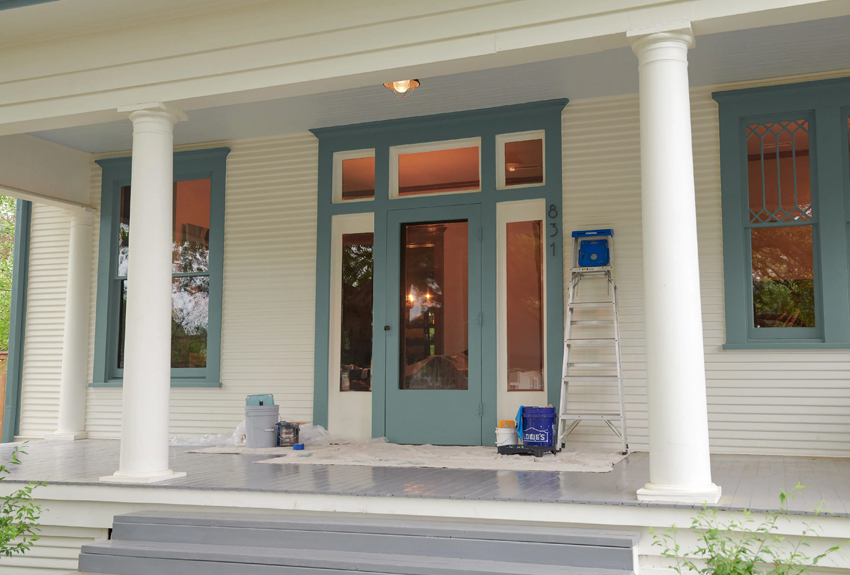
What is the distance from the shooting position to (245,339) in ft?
26.5

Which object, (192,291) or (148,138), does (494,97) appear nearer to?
(148,138)

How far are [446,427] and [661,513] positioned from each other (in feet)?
11.5

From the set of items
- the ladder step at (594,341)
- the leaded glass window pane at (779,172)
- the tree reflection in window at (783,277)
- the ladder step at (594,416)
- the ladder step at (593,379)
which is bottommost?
the ladder step at (594,416)

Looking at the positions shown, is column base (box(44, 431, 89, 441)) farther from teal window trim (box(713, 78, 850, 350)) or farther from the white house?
teal window trim (box(713, 78, 850, 350))

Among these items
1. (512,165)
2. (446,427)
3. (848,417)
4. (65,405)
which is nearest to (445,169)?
(512,165)

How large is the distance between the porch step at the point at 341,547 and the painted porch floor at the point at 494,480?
0.23 metres

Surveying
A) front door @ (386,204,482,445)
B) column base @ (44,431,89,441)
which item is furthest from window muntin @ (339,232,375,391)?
column base @ (44,431,89,441)

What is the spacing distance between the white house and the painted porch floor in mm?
109

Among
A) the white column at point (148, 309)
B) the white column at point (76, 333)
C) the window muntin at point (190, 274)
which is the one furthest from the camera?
the white column at point (76, 333)

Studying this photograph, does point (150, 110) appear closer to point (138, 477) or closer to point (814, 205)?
point (138, 477)

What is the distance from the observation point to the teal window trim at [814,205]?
242 inches

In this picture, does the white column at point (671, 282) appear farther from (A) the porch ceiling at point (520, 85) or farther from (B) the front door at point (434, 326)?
(B) the front door at point (434, 326)

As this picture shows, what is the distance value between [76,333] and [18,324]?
93 centimetres

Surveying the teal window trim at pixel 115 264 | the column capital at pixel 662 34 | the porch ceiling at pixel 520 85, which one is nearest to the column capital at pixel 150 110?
the porch ceiling at pixel 520 85
